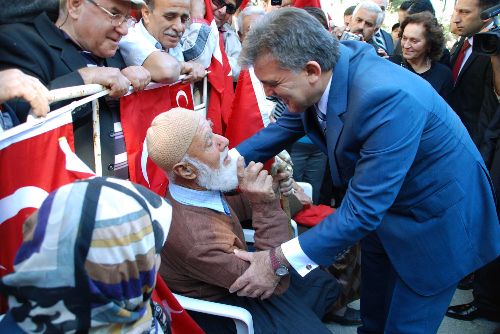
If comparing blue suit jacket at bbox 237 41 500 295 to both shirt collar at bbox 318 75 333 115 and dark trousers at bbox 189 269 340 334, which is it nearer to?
shirt collar at bbox 318 75 333 115

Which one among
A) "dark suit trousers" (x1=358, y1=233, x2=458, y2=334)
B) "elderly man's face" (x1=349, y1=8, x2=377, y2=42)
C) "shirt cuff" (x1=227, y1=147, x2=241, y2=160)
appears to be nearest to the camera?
"dark suit trousers" (x1=358, y1=233, x2=458, y2=334)

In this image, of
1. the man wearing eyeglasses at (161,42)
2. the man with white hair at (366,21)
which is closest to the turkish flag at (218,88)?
the man wearing eyeglasses at (161,42)

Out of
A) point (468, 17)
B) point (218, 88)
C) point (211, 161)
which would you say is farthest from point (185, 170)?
point (468, 17)

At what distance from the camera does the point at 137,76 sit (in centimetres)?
214

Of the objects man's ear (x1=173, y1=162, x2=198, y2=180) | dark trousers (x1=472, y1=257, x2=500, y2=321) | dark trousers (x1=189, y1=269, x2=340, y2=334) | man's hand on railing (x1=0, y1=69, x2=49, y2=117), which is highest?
man's hand on railing (x1=0, y1=69, x2=49, y2=117)

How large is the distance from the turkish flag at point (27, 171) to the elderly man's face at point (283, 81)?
0.78m

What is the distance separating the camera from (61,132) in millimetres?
1702

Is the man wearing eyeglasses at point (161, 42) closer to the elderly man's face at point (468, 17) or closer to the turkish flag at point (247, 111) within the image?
the turkish flag at point (247, 111)

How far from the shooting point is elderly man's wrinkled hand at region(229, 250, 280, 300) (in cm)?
198

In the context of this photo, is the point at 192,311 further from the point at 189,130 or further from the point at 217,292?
the point at 189,130

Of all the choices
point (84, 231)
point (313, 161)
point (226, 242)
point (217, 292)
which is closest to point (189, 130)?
point (226, 242)

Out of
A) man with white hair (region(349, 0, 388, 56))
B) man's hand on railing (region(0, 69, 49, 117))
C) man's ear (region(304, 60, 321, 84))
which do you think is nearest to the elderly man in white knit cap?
man's ear (region(304, 60, 321, 84))

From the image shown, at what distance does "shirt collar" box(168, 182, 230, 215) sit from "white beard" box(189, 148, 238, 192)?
4cm

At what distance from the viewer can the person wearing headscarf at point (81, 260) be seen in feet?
3.35
